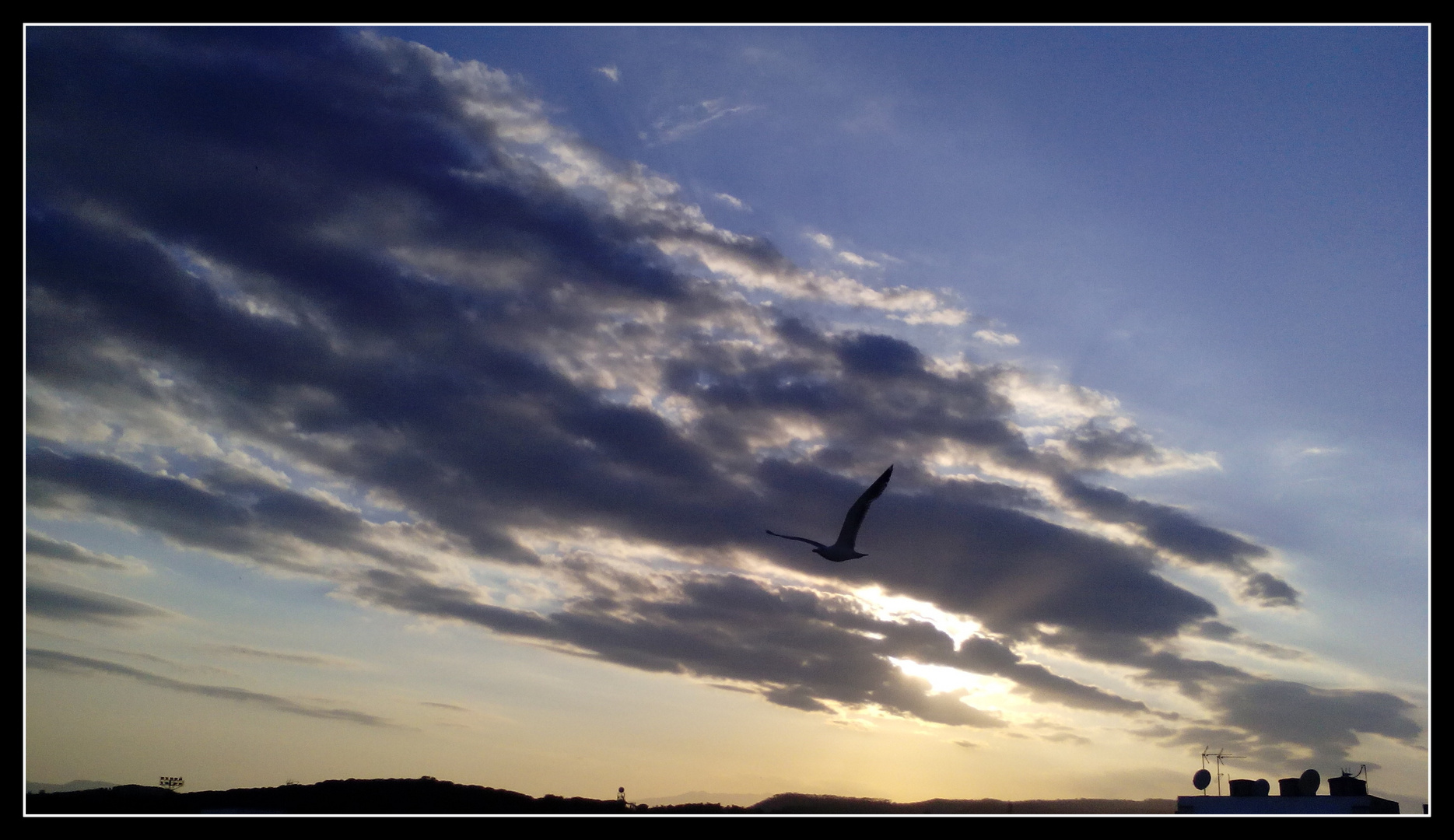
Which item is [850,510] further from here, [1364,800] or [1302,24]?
[1364,800]

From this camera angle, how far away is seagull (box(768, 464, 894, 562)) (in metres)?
39.8

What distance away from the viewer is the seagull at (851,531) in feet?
130

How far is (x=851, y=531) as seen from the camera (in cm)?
4072
